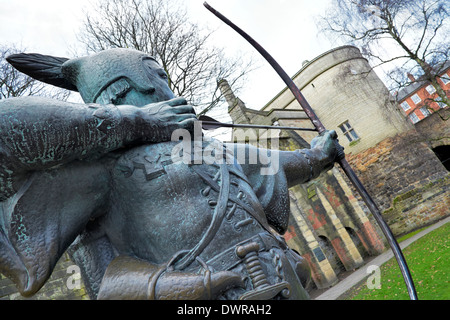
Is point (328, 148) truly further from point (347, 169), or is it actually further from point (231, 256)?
point (231, 256)

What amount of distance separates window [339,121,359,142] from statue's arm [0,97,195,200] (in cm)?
1856

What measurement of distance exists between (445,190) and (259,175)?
16.4 metres

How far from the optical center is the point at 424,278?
6.09m

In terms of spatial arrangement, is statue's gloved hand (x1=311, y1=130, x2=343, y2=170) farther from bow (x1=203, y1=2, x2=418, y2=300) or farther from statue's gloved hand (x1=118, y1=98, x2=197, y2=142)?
statue's gloved hand (x1=118, y1=98, x2=197, y2=142)

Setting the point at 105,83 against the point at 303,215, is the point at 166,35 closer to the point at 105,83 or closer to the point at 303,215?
the point at 303,215

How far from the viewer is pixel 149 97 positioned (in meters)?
1.60

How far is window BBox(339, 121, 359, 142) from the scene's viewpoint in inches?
717

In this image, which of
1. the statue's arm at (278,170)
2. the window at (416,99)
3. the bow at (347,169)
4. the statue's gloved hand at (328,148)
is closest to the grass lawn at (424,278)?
the bow at (347,169)

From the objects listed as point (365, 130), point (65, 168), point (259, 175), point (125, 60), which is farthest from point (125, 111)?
point (365, 130)

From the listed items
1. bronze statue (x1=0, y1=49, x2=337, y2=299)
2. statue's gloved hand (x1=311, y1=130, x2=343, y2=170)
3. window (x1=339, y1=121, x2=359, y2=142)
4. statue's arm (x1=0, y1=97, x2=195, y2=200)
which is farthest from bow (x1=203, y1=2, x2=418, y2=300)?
window (x1=339, y1=121, x2=359, y2=142)

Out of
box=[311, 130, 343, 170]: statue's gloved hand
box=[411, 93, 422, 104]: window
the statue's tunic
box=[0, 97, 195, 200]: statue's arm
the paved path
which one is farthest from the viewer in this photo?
box=[411, 93, 422, 104]: window

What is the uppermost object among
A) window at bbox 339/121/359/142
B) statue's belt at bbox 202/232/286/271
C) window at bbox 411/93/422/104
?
window at bbox 411/93/422/104

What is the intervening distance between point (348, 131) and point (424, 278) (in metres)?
13.4

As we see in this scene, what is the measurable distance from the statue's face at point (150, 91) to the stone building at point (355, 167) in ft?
31.1
